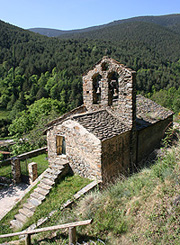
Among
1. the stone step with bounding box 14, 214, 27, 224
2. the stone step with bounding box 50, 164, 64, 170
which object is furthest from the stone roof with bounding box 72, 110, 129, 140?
the stone step with bounding box 14, 214, 27, 224

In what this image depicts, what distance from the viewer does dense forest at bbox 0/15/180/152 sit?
51.3 metres

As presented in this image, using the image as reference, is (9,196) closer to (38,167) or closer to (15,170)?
(15,170)

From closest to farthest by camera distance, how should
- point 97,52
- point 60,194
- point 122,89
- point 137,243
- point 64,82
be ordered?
point 137,243 → point 60,194 → point 122,89 → point 64,82 → point 97,52

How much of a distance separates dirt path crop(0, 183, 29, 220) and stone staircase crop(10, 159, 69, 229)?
149cm

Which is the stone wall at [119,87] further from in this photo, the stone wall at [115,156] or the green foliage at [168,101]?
the green foliage at [168,101]

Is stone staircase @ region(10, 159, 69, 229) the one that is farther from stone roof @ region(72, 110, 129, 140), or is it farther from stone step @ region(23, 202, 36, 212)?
stone roof @ region(72, 110, 129, 140)

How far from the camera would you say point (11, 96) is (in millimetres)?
59719

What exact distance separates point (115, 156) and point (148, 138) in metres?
3.82

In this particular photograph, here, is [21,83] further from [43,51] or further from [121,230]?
[121,230]

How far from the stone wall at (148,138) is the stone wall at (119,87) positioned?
5.04ft

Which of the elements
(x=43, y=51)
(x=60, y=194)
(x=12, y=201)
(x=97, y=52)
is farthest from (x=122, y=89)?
(x=43, y=51)

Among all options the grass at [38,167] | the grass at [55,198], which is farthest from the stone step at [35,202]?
the grass at [38,167]

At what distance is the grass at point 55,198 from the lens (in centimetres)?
724

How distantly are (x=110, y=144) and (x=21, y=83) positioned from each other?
6378cm
